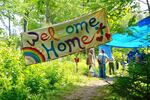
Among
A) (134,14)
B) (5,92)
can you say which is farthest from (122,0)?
(5,92)

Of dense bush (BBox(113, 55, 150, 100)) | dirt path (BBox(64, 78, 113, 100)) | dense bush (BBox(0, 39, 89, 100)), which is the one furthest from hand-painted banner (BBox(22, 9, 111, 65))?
dirt path (BBox(64, 78, 113, 100))

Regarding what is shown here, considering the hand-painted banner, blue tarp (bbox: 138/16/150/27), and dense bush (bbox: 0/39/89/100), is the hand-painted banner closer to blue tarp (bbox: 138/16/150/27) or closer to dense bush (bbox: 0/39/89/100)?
dense bush (bbox: 0/39/89/100)

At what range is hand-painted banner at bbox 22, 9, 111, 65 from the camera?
11180 mm

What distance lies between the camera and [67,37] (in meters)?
11.3

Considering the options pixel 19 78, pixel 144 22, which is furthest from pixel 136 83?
pixel 144 22

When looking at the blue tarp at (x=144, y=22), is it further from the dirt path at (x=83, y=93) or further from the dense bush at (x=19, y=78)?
the dense bush at (x=19, y=78)

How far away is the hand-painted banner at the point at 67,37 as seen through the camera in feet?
36.7

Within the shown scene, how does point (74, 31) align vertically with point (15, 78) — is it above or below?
above

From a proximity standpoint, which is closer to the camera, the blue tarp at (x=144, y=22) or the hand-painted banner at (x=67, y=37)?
the hand-painted banner at (x=67, y=37)

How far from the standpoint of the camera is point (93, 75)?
2172 cm

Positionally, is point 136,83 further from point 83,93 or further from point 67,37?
point 83,93

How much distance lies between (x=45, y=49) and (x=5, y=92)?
65.1 inches

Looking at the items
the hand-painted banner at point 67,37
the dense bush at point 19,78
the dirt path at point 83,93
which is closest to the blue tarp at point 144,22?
the dirt path at point 83,93

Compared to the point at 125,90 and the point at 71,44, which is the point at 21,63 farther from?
the point at 125,90
